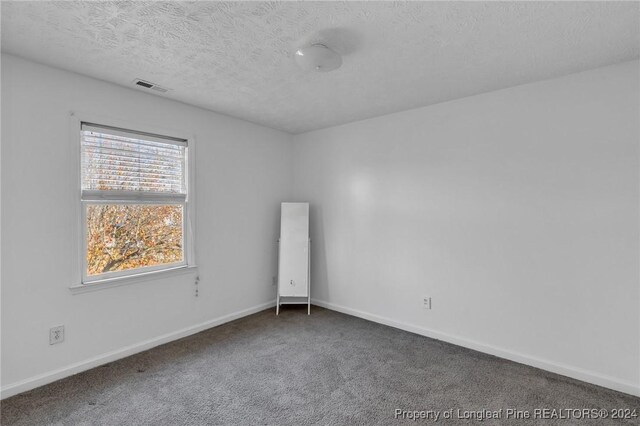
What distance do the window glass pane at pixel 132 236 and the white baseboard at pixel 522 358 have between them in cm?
238

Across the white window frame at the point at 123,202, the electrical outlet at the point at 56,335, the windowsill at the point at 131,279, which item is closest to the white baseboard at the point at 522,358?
the windowsill at the point at 131,279

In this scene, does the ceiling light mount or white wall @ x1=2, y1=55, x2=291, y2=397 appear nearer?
the ceiling light mount

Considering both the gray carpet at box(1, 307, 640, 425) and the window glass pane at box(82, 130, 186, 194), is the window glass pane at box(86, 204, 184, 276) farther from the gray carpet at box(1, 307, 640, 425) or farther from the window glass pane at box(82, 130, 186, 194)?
the gray carpet at box(1, 307, 640, 425)

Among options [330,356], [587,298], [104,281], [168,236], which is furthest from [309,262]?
[587,298]

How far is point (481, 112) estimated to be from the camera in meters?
2.98

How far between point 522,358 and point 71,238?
3965 mm

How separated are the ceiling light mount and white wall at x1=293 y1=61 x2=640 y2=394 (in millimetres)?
1634

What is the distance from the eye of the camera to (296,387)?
239 centimetres

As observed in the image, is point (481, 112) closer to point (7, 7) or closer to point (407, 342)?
point (407, 342)

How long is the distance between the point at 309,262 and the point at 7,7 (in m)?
3.52

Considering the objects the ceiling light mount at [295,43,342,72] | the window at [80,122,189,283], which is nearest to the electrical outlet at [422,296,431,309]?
the ceiling light mount at [295,43,342,72]

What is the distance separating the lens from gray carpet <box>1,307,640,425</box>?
206cm

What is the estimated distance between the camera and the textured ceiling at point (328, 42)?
1718 mm

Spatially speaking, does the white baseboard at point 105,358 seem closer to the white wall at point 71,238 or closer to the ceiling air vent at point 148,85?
the white wall at point 71,238
